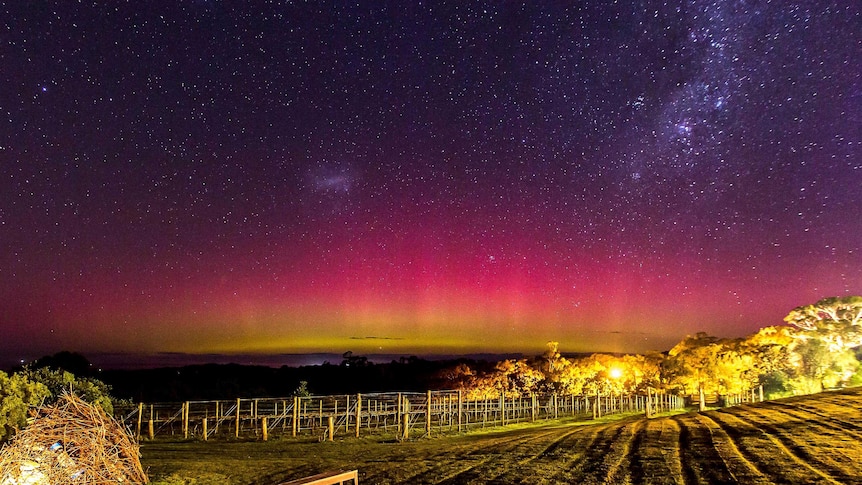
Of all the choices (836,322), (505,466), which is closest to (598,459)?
(505,466)

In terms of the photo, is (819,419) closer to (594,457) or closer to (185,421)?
(594,457)

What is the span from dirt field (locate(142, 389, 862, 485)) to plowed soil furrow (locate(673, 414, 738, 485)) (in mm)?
26

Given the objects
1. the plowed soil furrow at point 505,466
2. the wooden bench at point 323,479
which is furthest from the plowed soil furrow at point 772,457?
the wooden bench at point 323,479

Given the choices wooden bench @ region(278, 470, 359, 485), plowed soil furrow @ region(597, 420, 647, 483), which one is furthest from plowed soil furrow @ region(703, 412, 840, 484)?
wooden bench @ region(278, 470, 359, 485)

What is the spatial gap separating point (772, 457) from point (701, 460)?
76.2 inches

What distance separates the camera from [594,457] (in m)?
18.2

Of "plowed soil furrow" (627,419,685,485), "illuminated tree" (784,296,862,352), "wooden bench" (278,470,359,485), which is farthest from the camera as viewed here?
"illuminated tree" (784,296,862,352)

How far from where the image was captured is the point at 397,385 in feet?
320

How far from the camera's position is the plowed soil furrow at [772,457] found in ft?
47.1

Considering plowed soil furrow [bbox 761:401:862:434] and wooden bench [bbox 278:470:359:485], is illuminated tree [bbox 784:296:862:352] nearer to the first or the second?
plowed soil furrow [bbox 761:401:862:434]

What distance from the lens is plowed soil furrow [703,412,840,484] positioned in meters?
14.4

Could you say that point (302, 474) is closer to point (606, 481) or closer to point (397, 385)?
point (606, 481)

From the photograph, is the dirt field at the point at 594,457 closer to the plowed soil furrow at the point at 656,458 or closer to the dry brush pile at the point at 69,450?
the plowed soil furrow at the point at 656,458

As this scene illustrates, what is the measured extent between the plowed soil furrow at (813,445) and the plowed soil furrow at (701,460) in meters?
2.11
